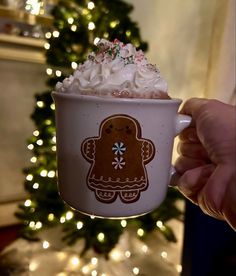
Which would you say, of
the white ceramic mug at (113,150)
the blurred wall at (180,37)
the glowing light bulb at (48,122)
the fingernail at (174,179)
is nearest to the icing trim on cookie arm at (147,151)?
the white ceramic mug at (113,150)

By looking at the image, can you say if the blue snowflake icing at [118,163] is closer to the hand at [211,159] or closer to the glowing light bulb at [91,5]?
the hand at [211,159]

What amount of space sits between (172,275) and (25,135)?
1.13 metres

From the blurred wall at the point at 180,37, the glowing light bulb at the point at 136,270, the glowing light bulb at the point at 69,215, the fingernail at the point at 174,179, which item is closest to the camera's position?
the fingernail at the point at 174,179

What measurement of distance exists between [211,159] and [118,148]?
6.3 inches

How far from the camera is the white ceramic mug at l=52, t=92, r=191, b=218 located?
1.24 ft

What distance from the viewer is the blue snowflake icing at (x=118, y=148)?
0.39 metres

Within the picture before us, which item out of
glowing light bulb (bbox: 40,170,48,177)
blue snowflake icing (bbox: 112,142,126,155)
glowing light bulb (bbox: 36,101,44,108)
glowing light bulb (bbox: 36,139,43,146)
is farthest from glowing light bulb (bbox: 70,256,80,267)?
blue snowflake icing (bbox: 112,142,126,155)

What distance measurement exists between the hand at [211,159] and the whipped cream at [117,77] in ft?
0.24

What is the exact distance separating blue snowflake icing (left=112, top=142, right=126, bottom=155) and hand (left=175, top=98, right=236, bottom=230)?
137mm

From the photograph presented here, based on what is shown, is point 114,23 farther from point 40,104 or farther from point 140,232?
point 140,232

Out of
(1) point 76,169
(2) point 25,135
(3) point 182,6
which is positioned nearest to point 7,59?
(2) point 25,135

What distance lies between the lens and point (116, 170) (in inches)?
15.4

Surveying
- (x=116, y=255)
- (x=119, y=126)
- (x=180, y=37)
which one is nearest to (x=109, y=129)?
(x=119, y=126)

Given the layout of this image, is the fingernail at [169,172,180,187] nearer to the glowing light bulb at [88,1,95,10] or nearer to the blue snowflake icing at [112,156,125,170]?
the blue snowflake icing at [112,156,125,170]
